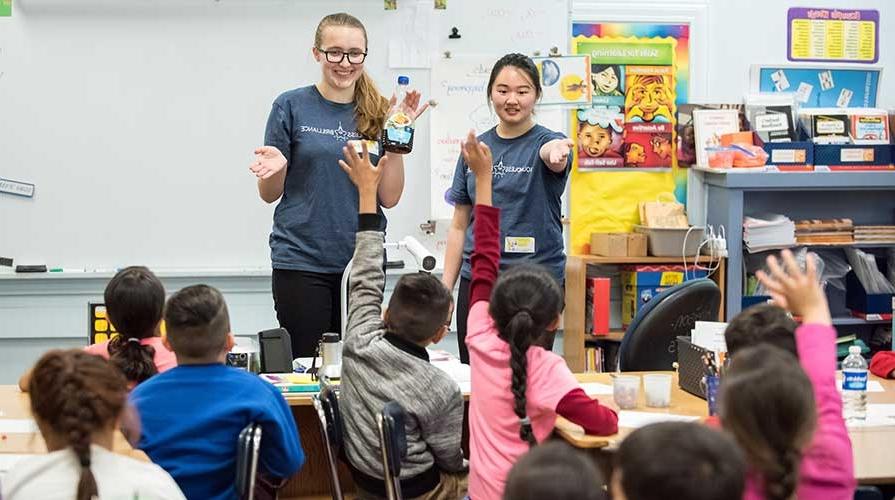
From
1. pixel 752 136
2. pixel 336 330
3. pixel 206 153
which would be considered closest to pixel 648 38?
pixel 752 136

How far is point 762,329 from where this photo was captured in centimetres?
242

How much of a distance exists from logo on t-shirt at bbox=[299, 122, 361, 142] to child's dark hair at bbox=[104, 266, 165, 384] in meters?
0.93

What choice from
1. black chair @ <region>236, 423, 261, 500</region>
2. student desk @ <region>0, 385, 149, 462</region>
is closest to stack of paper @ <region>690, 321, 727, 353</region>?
black chair @ <region>236, 423, 261, 500</region>

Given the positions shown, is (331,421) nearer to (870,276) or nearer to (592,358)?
(592,358)

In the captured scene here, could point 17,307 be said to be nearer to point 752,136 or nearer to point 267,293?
point 267,293

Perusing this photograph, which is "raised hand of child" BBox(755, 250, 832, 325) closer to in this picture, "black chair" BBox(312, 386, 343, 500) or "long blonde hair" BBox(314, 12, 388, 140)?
"black chair" BBox(312, 386, 343, 500)

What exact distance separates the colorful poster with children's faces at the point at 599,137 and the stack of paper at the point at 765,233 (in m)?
0.75

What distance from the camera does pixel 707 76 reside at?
5895mm

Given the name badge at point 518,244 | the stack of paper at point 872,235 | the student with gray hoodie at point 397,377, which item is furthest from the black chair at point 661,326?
the stack of paper at point 872,235

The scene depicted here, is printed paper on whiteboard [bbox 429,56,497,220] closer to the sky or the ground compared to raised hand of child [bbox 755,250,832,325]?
closer to the sky

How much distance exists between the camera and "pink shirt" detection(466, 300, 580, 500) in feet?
8.60

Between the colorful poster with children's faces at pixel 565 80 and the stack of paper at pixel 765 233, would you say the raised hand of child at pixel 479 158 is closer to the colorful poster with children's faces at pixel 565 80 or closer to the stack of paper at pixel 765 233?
the colorful poster with children's faces at pixel 565 80

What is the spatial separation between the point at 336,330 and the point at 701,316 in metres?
1.25

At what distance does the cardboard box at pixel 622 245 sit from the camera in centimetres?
559
